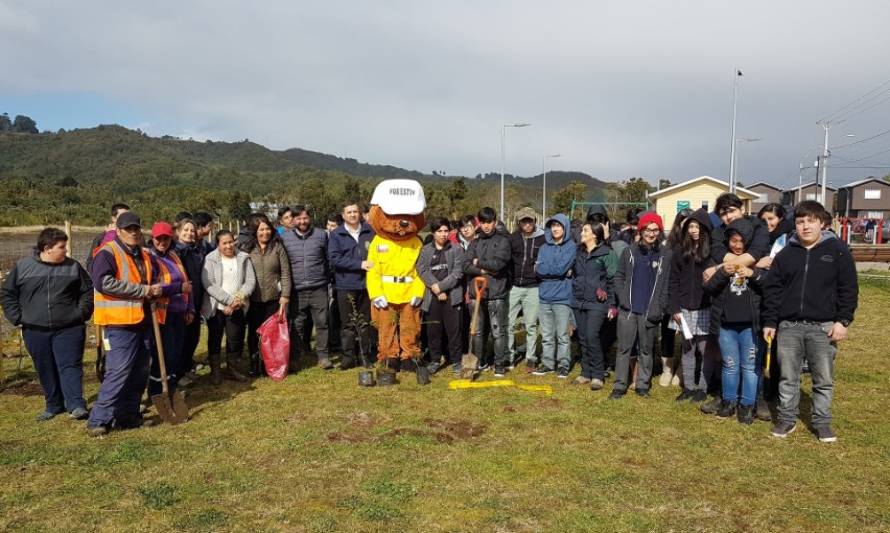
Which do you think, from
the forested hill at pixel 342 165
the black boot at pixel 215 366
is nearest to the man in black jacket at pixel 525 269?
the black boot at pixel 215 366

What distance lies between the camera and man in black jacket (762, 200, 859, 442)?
16.1ft

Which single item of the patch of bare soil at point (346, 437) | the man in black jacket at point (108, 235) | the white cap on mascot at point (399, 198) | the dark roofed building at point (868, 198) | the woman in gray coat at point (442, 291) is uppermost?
the dark roofed building at point (868, 198)

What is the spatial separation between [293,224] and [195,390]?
229 centimetres

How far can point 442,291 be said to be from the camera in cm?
711

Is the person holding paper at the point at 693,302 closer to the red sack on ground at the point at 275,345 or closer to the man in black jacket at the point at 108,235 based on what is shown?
the red sack on ground at the point at 275,345

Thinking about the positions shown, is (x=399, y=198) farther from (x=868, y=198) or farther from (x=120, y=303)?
(x=868, y=198)

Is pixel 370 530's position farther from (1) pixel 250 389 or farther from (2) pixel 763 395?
(2) pixel 763 395

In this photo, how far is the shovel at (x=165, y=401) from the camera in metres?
5.61

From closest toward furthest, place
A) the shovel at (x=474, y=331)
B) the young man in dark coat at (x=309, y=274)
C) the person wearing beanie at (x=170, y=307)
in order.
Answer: the person wearing beanie at (x=170, y=307) → the shovel at (x=474, y=331) → the young man in dark coat at (x=309, y=274)

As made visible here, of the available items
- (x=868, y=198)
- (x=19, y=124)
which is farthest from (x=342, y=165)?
(x=868, y=198)

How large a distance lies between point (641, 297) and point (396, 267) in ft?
8.85

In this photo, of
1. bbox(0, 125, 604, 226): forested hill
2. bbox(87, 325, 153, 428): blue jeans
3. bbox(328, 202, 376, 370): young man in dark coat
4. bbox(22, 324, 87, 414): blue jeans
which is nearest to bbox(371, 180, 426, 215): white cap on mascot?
bbox(328, 202, 376, 370): young man in dark coat

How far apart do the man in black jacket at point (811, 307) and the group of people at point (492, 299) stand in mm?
11

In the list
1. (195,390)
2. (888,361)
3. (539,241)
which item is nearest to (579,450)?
(539,241)
